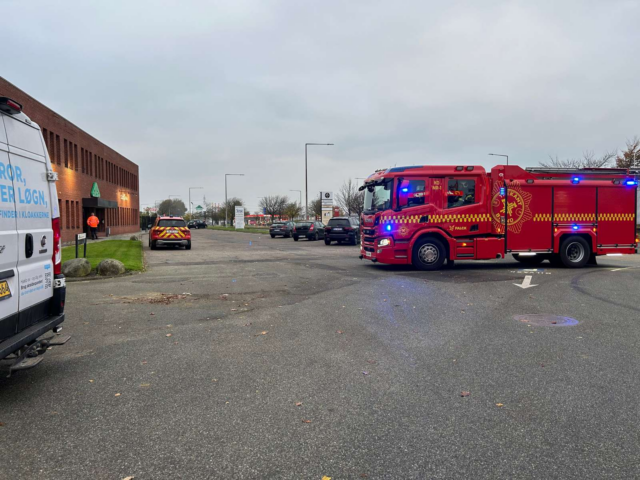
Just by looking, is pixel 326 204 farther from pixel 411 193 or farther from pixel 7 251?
pixel 7 251

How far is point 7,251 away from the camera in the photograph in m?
4.00

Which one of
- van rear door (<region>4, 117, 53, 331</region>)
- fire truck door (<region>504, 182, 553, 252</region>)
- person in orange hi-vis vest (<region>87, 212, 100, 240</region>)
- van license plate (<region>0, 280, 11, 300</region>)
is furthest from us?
person in orange hi-vis vest (<region>87, 212, 100, 240</region>)

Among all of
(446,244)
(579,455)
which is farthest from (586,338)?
(446,244)

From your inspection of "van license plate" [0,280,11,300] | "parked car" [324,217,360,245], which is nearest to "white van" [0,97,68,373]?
"van license plate" [0,280,11,300]

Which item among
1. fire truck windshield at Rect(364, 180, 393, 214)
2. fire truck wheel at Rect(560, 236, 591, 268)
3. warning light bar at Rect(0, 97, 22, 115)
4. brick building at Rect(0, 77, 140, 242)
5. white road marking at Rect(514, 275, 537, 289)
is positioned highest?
brick building at Rect(0, 77, 140, 242)

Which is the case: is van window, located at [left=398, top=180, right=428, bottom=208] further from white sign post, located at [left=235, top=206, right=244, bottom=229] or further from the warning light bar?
white sign post, located at [left=235, top=206, right=244, bottom=229]

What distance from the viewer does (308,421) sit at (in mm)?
3576

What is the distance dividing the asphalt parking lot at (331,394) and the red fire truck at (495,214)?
192 inches

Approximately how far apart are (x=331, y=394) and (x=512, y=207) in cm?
1101

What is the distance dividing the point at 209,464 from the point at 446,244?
36.8 feet

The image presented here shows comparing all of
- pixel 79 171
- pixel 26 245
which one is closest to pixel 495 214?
pixel 26 245

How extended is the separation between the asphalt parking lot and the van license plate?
0.89 metres

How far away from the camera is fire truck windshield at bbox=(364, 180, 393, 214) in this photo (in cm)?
1303

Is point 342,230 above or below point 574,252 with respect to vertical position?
above
